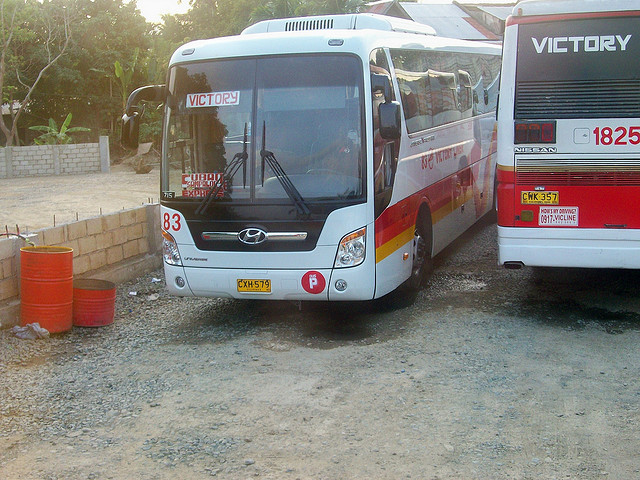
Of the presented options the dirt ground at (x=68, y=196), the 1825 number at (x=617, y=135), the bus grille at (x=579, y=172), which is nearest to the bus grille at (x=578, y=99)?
the 1825 number at (x=617, y=135)

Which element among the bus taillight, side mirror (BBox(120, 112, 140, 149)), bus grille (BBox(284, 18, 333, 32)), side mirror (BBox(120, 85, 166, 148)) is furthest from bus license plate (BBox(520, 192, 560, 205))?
side mirror (BBox(120, 112, 140, 149))

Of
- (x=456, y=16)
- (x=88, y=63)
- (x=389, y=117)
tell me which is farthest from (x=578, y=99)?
(x=456, y=16)

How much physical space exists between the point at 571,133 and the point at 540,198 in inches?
26.1

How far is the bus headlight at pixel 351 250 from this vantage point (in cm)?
749

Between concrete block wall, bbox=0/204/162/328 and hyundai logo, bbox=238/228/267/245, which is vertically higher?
hyundai logo, bbox=238/228/267/245

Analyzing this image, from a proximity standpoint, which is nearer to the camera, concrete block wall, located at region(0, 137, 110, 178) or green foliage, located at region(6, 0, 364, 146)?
concrete block wall, located at region(0, 137, 110, 178)

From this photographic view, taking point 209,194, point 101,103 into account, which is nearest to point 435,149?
point 209,194

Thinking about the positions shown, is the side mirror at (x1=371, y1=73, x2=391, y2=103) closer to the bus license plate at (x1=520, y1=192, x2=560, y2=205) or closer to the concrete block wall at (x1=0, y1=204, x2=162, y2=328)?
the bus license plate at (x1=520, y1=192, x2=560, y2=205)

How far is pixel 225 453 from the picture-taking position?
16.5ft

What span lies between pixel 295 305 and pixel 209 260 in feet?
5.03

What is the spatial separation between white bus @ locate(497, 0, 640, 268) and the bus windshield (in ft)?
4.94

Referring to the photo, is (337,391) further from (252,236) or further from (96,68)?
(96,68)

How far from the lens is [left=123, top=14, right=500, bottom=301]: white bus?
749cm

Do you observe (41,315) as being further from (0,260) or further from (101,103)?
(101,103)
